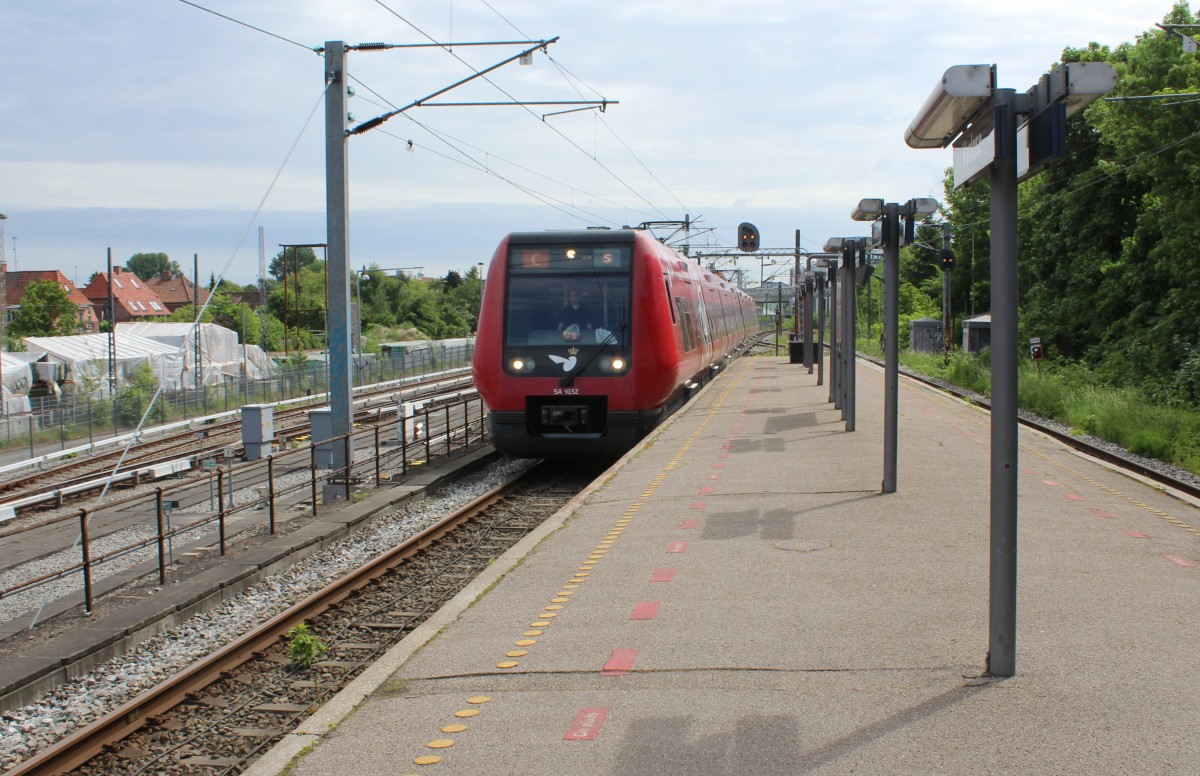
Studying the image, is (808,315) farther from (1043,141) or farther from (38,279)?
(38,279)

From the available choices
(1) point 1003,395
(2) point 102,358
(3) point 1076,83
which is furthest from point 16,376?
(3) point 1076,83

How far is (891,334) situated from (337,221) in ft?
25.0

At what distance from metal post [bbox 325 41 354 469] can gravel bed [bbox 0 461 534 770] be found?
10.7ft

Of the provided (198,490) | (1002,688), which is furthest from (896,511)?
(198,490)

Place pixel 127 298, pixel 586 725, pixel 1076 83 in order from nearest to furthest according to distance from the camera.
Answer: pixel 1076 83 < pixel 586 725 < pixel 127 298

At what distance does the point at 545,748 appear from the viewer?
4324 millimetres

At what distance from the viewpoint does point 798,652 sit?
5340 millimetres

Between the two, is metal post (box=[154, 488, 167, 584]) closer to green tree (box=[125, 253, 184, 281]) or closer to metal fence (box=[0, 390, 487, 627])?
metal fence (box=[0, 390, 487, 627])

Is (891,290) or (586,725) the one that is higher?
(891,290)

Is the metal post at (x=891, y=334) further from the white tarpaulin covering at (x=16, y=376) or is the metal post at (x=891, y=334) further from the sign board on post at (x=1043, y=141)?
the white tarpaulin covering at (x=16, y=376)

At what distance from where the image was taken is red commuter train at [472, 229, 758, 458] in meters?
13.4

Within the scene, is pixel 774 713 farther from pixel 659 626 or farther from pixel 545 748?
pixel 659 626

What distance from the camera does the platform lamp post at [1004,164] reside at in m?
4.40

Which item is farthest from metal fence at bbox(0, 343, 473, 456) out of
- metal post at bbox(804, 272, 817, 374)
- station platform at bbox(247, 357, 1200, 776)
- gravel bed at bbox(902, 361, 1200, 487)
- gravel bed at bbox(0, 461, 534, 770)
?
gravel bed at bbox(902, 361, 1200, 487)
